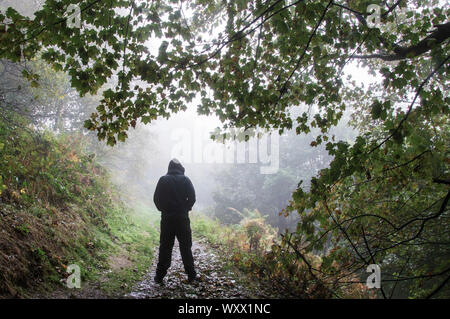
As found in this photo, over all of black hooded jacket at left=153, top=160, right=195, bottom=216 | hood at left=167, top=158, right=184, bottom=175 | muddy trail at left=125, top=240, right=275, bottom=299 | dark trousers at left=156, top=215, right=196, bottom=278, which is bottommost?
muddy trail at left=125, top=240, right=275, bottom=299

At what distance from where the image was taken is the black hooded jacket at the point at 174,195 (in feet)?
16.1

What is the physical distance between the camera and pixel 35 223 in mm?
4727

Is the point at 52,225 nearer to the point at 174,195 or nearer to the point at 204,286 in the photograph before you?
the point at 174,195

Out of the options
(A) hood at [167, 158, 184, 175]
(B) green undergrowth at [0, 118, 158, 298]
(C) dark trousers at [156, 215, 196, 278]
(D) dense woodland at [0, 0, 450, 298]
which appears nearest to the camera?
(D) dense woodland at [0, 0, 450, 298]

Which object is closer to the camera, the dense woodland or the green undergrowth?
the dense woodland

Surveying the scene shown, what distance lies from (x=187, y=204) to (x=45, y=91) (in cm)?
869

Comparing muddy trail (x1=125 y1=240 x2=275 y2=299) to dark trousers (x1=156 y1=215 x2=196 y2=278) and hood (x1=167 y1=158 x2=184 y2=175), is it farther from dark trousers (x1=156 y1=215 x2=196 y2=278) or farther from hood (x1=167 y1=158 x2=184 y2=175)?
hood (x1=167 y1=158 x2=184 y2=175)

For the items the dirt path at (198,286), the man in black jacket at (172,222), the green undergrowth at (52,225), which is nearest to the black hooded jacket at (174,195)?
the man in black jacket at (172,222)

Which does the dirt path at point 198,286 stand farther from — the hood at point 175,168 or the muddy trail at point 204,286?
the hood at point 175,168

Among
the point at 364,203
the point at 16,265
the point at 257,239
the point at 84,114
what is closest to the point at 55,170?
the point at 16,265

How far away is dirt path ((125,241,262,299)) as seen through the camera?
438 centimetres

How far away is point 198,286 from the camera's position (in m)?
4.78

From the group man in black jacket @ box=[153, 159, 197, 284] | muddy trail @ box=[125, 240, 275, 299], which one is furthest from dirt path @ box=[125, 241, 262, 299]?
man in black jacket @ box=[153, 159, 197, 284]

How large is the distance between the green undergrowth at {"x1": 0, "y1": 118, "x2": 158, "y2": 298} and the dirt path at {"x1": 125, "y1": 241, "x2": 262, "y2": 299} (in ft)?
1.28
